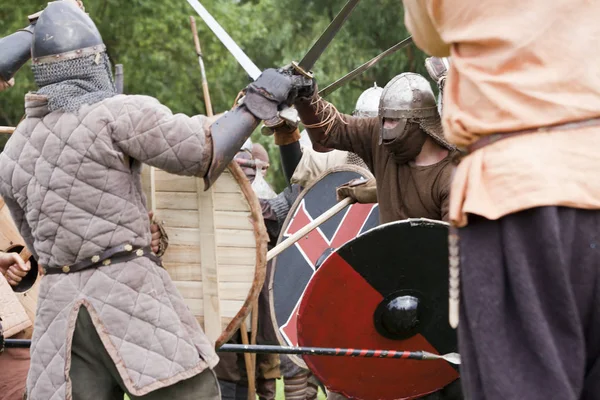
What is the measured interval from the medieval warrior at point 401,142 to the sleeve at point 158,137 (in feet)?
3.05

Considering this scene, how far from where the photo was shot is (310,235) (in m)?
5.06

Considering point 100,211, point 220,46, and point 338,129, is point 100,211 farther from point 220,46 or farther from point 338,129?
point 220,46

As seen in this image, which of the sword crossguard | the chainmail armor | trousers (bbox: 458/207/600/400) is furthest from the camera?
the chainmail armor

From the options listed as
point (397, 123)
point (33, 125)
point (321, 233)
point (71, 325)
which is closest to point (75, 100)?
point (33, 125)

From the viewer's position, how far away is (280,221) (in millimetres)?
5949

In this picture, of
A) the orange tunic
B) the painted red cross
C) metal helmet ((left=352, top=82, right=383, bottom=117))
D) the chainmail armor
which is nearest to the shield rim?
the painted red cross

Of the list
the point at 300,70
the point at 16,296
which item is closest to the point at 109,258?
the point at 300,70

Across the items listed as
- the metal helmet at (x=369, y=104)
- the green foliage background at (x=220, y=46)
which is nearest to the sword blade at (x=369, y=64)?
the metal helmet at (x=369, y=104)

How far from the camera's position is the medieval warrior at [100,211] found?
3133 mm

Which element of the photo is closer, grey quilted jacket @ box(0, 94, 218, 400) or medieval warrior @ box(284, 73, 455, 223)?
grey quilted jacket @ box(0, 94, 218, 400)

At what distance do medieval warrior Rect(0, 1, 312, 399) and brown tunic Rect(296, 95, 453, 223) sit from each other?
92cm

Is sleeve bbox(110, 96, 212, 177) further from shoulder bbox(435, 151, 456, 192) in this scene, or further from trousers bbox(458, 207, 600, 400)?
trousers bbox(458, 207, 600, 400)

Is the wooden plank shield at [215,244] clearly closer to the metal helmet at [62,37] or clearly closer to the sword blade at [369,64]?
the metal helmet at [62,37]

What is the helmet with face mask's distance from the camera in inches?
159
